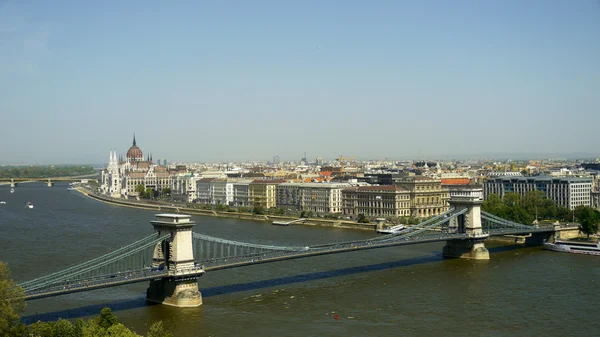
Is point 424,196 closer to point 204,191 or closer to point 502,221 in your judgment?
point 502,221

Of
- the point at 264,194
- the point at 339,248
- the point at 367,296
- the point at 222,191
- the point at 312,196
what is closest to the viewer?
the point at 367,296

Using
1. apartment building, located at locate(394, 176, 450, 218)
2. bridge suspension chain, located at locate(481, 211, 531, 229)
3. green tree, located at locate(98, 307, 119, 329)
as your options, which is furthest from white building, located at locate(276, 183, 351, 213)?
green tree, located at locate(98, 307, 119, 329)

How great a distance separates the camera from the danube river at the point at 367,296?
1252cm

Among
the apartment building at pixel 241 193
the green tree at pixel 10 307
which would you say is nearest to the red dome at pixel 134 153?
the apartment building at pixel 241 193

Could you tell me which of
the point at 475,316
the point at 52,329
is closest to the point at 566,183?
the point at 475,316

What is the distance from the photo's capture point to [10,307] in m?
9.81

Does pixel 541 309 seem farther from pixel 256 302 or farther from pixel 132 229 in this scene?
pixel 132 229

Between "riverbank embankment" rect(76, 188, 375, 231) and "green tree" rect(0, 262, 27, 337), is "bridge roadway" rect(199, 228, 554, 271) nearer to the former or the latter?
"green tree" rect(0, 262, 27, 337)

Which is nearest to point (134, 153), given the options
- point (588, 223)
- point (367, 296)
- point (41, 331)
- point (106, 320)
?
point (588, 223)

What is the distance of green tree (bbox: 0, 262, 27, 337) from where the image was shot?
963 cm

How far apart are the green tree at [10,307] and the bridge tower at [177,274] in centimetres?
338

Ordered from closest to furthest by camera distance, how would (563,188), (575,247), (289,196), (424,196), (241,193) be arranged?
(575,247) < (424,196) < (563,188) < (289,196) < (241,193)

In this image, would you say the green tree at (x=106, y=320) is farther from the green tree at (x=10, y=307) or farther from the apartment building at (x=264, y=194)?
the apartment building at (x=264, y=194)

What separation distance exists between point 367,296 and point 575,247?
9.45 meters
